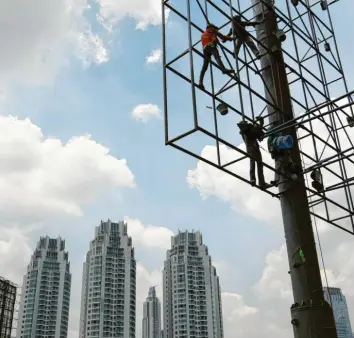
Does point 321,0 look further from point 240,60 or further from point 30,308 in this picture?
point 30,308

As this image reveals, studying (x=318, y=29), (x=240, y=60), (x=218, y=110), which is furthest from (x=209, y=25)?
(x=318, y=29)

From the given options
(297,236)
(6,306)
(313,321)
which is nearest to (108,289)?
(6,306)

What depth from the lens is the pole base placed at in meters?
6.28

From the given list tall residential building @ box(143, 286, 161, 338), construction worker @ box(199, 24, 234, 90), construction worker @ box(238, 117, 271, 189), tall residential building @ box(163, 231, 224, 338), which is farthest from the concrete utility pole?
tall residential building @ box(143, 286, 161, 338)

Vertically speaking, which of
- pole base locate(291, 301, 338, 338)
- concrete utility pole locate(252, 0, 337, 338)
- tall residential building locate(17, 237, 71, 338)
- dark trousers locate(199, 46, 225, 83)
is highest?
tall residential building locate(17, 237, 71, 338)

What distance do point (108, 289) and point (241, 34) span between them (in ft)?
178

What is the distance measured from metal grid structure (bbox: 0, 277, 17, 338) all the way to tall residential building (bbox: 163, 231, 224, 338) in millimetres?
38091

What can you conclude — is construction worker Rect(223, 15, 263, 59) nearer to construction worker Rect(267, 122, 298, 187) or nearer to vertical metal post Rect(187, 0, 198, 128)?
vertical metal post Rect(187, 0, 198, 128)

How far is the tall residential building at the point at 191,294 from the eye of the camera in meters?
61.0

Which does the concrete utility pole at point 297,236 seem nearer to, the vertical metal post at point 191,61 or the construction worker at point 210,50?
the construction worker at point 210,50

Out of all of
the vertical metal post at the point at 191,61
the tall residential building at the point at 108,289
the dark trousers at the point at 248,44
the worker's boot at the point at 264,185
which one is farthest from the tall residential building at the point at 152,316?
the vertical metal post at the point at 191,61

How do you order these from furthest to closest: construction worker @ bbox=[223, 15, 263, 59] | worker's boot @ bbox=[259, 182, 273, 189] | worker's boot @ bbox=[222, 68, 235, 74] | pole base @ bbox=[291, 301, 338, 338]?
construction worker @ bbox=[223, 15, 263, 59], worker's boot @ bbox=[222, 68, 235, 74], worker's boot @ bbox=[259, 182, 273, 189], pole base @ bbox=[291, 301, 338, 338]

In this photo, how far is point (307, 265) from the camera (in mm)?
6711

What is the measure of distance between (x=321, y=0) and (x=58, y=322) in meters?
53.9
